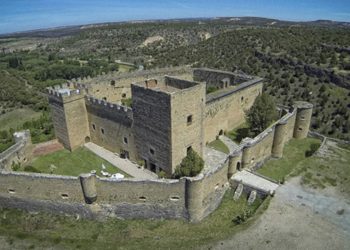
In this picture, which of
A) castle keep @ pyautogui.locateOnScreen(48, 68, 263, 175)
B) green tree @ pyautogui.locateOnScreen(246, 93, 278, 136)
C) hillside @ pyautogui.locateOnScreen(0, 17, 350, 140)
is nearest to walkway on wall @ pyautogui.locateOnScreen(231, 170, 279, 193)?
castle keep @ pyautogui.locateOnScreen(48, 68, 263, 175)

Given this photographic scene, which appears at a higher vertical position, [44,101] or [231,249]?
[231,249]

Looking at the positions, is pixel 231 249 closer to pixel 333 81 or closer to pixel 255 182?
pixel 255 182

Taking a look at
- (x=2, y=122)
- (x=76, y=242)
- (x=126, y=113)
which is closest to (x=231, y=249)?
(x=76, y=242)

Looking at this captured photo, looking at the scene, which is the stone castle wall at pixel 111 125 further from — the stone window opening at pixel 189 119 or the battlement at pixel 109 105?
the stone window opening at pixel 189 119

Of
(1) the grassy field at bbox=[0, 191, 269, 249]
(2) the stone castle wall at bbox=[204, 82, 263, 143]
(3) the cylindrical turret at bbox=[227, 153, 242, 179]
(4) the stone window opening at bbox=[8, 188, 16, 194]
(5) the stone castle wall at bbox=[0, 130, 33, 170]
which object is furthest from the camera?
(2) the stone castle wall at bbox=[204, 82, 263, 143]

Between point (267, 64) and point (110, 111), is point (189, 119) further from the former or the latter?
point (267, 64)

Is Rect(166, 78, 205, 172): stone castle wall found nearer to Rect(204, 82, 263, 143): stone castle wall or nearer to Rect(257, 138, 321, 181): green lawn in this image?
Rect(204, 82, 263, 143): stone castle wall
